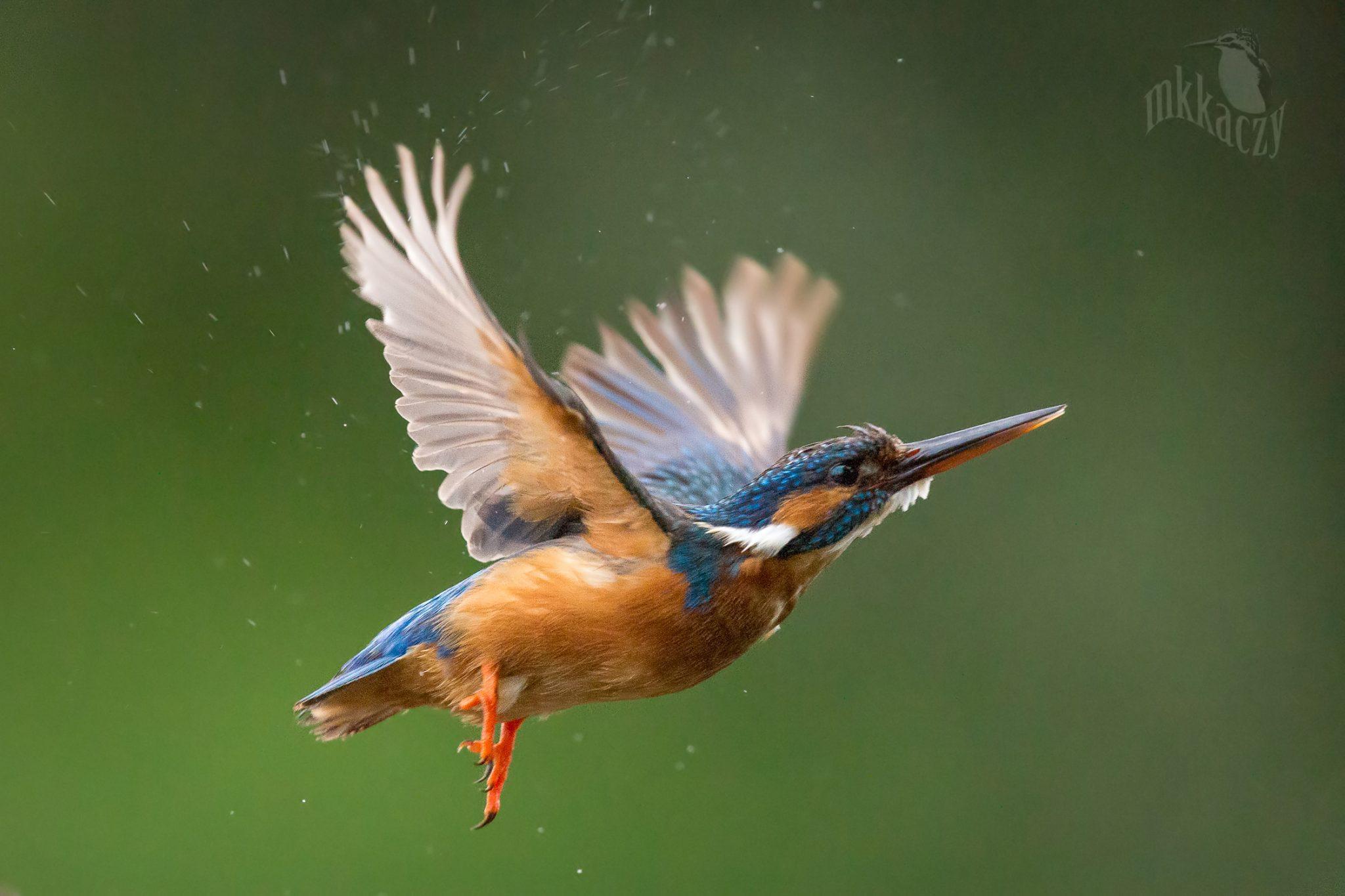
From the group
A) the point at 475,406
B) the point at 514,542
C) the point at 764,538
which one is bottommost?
the point at 764,538

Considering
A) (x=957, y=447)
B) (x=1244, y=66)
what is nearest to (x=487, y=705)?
(x=957, y=447)

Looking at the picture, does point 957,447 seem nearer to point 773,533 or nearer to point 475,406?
point 773,533

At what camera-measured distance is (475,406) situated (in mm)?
1822

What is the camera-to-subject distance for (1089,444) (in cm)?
419

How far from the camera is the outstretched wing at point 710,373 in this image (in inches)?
97.9

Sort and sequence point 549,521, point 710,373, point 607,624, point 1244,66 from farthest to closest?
1. point 1244,66
2. point 710,373
3. point 549,521
4. point 607,624

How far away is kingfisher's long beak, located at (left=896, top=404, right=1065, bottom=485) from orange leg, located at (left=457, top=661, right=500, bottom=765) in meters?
0.53

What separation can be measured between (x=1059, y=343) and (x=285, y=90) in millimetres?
2131

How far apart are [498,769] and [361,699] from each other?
20 cm

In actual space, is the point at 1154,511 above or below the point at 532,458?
below

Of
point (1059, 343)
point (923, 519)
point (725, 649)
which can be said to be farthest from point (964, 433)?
point (1059, 343)

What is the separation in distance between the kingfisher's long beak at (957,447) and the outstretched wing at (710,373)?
2.07 feet

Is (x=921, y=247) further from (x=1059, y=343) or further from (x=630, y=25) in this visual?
(x=630, y=25)

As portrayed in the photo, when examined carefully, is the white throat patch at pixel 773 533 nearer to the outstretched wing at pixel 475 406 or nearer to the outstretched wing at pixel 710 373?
the outstretched wing at pixel 475 406
